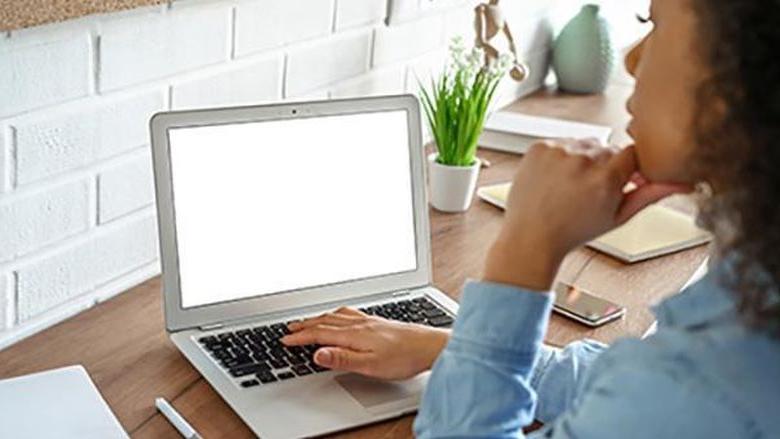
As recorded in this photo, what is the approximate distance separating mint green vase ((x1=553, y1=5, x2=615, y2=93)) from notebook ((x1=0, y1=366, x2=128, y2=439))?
1.42 m

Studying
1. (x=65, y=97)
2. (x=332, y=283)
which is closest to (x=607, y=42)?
(x=332, y=283)

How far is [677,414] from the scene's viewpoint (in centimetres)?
75

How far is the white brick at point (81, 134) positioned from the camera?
1194 millimetres

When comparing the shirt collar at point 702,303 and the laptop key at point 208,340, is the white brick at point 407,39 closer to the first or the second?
the laptop key at point 208,340

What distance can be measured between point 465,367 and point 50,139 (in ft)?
1.85

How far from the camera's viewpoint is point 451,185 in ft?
5.51

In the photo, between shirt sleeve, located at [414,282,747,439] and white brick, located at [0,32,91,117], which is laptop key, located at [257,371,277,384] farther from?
white brick, located at [0,32,91,117]

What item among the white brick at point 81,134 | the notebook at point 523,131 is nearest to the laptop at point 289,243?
the white brick at point 81,134

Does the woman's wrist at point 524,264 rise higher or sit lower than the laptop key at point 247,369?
higher

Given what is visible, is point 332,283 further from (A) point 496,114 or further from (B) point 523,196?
(A) point 496,114

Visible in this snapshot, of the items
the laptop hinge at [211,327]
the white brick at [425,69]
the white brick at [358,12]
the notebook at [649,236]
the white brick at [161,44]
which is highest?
the white brick at [161,44]

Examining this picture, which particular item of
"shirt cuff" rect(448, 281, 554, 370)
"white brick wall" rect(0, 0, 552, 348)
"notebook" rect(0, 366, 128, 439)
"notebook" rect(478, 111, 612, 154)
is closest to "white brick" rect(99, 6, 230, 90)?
"white brick wall" rect(0, 0, 552, 348)

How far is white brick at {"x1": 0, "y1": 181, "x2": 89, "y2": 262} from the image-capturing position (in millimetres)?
1202

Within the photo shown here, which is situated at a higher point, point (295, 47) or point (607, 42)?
point (295, 47)
